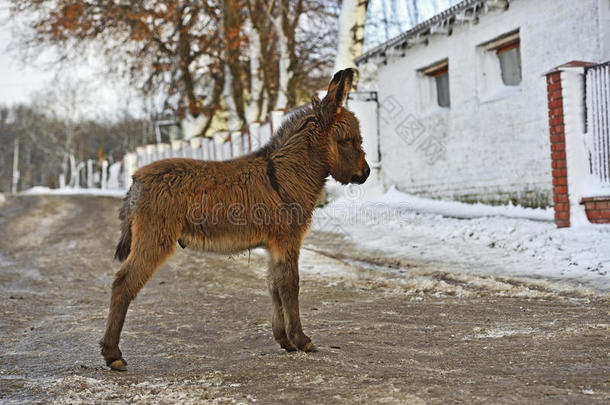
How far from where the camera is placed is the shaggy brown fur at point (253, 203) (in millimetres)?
4316

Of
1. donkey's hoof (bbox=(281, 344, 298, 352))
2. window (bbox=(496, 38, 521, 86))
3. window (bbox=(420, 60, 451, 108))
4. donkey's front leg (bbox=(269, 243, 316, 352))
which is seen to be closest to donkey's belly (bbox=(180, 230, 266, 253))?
donkey's front leg (bbox=(269, 243, 316, 352))

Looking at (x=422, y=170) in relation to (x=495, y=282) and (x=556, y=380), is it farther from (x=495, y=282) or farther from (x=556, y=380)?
(x=556, y=380)

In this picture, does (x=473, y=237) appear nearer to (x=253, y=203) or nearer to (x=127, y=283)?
(x=253, y=203)

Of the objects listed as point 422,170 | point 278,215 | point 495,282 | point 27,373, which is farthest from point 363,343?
point 422,170

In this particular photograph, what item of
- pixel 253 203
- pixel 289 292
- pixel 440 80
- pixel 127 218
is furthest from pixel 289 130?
pixel 440 80

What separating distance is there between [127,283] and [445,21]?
40.2ft

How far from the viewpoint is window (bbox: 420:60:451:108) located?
52.4ft

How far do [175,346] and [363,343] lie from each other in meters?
1.57

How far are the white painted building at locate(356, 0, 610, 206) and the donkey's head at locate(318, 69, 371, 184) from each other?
650 centimetres

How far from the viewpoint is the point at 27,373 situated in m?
4.20

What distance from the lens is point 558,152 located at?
1005cm

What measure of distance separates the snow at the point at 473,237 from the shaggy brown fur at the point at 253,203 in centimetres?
424

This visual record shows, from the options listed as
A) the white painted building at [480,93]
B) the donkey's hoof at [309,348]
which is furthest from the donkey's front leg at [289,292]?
the white painted building at [480,93]

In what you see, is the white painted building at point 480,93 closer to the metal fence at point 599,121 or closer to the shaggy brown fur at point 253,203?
the metal fence at point 599,121
